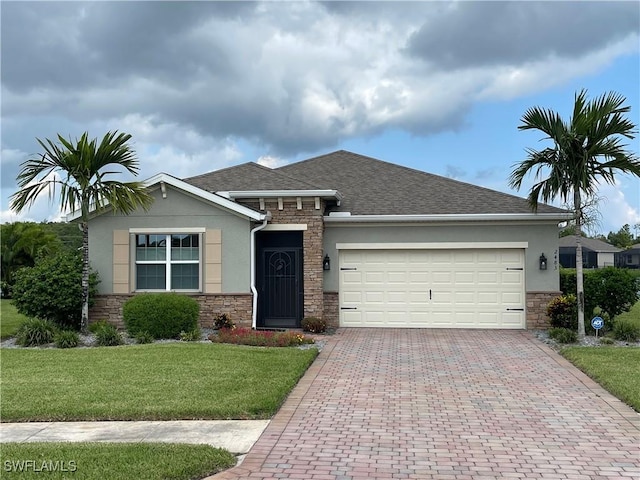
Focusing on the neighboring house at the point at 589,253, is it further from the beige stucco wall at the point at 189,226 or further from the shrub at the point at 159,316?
the shrub at the point at 159,316

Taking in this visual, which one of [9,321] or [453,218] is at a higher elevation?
[453,218]

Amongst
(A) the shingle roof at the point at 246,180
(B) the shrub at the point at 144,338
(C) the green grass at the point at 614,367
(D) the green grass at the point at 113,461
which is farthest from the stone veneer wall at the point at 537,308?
(D) the green grass at the point at 113,461

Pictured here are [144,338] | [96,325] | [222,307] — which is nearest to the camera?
[144,338]

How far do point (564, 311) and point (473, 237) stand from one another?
2.94 m

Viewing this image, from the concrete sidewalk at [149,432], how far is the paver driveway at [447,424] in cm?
27

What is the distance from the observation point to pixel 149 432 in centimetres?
685

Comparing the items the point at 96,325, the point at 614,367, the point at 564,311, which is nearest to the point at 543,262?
the point at 564,311

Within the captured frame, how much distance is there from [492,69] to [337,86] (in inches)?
175

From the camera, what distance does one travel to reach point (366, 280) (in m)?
16.3

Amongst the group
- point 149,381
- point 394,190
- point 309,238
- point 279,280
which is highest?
point 394,190

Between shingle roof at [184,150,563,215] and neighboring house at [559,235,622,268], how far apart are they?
120 ft

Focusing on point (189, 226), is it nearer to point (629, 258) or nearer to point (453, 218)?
point (453, 218)

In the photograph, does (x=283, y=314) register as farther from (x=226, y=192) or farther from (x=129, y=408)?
(x=129, y=408)

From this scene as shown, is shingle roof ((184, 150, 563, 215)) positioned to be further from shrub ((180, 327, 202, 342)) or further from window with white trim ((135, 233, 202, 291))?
shrub ((180, 327, 202, 342))
